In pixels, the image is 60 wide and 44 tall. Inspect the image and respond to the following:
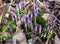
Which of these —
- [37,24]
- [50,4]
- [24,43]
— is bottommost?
[24,43]

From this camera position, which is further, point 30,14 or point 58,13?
point 58,13

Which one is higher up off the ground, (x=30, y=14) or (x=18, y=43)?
(x=30, y=14)

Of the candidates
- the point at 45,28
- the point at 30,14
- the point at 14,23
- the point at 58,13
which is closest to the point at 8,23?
the point at 14,23

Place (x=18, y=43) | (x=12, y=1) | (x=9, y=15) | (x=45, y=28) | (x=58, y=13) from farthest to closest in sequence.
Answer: (x=12, y=1), (x=58, y=13), (x=9, y=15), (x=45, y=28), (x=18, y=43)

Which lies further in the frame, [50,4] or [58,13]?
[50,4]

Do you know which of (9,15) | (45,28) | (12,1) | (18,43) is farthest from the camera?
(12,1)

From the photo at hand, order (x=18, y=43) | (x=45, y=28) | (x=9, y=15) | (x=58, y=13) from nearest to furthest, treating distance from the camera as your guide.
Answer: (x=18, y=43) → (x=45, y=28) → (x=9, y=15) → (x=58, y=13)

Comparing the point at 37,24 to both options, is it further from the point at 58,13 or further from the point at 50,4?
the point at 50,4

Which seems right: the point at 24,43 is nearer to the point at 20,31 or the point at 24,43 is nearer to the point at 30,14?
the point at 20,31

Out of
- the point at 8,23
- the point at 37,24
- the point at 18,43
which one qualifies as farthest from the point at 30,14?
the point at 18,43
